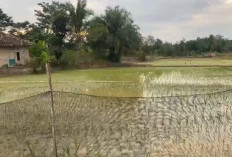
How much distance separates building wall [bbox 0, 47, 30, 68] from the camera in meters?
30.0

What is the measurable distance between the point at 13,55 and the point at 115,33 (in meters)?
11.1

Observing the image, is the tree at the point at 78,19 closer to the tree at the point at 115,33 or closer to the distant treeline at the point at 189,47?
the tree at the point at 115,33

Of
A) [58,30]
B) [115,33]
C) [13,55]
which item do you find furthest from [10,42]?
[115,33]

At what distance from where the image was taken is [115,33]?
123 feet

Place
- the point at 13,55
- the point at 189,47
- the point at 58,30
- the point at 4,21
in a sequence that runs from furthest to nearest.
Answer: the point at 189,47, the point at 4,21, the point at 58,30, the point at 13,55

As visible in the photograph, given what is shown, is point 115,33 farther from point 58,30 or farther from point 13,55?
point 13,55

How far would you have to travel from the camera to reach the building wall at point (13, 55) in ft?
98.3

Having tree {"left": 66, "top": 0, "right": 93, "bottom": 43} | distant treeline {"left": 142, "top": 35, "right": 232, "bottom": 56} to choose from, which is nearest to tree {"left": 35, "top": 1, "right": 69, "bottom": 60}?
tree {"left": 66, "top": 0, "right": 93, "bottom": 43}

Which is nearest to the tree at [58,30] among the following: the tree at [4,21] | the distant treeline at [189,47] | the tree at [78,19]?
the tree at [78,19]

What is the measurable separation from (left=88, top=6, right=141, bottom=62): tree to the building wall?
21.3 ft

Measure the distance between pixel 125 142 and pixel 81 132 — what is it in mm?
716

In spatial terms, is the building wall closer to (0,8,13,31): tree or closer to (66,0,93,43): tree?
(66,0,93,43): tree

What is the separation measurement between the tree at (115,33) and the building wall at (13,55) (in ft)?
21.3

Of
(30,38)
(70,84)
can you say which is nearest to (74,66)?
(30,38)
